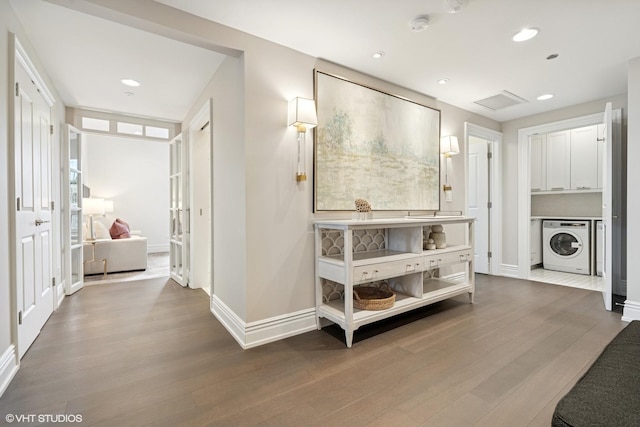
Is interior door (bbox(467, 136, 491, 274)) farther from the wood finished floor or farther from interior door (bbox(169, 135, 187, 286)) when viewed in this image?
interior door (bbox(169, 135, 187, 286))

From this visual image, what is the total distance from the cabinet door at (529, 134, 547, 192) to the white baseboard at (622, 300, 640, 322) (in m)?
2.80

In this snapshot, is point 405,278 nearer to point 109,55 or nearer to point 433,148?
point 433,148

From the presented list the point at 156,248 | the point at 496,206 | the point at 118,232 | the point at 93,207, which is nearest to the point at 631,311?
the point at 496,206

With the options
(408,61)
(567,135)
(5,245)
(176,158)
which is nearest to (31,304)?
(5,245)

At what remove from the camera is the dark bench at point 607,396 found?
0.82m

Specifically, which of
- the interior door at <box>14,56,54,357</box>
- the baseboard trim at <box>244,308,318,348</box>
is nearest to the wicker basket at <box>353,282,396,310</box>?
the baseboard trim at <box>244,308,318,348</box>

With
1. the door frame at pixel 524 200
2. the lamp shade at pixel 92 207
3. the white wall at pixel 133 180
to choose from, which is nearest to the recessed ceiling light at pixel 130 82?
the lamp shade at pixel 92 207

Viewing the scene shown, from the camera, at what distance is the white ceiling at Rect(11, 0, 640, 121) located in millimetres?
2039

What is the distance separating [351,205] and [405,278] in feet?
A: 2.98

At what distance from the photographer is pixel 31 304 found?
2.36 metres

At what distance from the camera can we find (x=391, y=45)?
98.0 inches

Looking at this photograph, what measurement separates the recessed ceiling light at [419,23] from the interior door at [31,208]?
9.24 ft

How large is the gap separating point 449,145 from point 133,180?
7141 mm

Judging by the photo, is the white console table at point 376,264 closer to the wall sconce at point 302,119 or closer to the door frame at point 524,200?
the wall sconce at point 302,119
